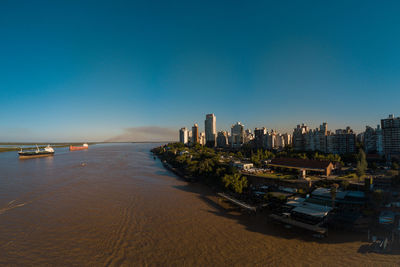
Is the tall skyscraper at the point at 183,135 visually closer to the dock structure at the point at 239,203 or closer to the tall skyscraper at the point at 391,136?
the tall skyscraper at the point at 391,136

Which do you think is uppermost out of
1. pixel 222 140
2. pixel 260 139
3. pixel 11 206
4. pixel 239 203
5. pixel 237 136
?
pixel 237 136

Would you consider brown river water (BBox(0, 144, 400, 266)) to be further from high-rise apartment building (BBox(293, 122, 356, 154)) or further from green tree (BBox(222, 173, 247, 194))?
high-rise apartment building (BBox(293, 122, 356, 154))

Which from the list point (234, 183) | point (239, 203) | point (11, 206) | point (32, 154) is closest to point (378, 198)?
point (239, 203)

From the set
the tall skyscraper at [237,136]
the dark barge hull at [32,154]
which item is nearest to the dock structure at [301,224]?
the tall skyscraper at [237,136]

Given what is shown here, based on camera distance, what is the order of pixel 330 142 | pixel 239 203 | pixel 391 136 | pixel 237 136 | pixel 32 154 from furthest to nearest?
pixel 237 136, pixel 32 154, pixel 330 142, pixel 391 136, pixel 239 203

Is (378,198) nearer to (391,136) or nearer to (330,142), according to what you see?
(391,136)

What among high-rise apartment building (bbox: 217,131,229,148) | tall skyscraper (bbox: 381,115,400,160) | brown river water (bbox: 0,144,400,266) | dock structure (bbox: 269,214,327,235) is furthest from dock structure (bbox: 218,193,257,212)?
high-rise apartment building (bbox: 217,131,229,148)

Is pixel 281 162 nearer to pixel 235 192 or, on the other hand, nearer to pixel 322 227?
pixel 235 192

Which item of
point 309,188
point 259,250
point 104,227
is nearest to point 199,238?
point 259,250

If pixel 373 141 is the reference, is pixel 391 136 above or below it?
above
